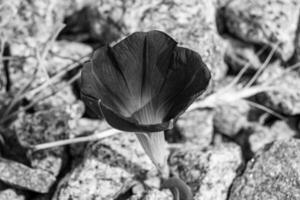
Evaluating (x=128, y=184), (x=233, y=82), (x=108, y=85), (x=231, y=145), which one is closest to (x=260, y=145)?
(x=231, y=145)

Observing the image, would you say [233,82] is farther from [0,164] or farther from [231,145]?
[0,164]

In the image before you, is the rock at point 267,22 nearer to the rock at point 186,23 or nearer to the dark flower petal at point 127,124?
the rock at point 186,23

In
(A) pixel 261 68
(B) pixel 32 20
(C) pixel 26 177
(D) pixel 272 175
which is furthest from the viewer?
(B) pixel 32 20

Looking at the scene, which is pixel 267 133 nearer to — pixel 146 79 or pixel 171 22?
pixel 171 22

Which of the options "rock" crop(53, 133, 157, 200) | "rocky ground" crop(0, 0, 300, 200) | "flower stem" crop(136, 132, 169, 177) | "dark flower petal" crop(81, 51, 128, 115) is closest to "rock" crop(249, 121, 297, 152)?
"rocky ground" crop(0, 0, 300, 200)

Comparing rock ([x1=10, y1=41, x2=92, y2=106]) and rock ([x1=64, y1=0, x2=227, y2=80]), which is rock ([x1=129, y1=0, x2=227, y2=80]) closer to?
rock ([x1=64, y1=0, x2=227, y2=80])

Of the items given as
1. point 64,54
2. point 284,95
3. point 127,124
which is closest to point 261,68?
point 284,95
